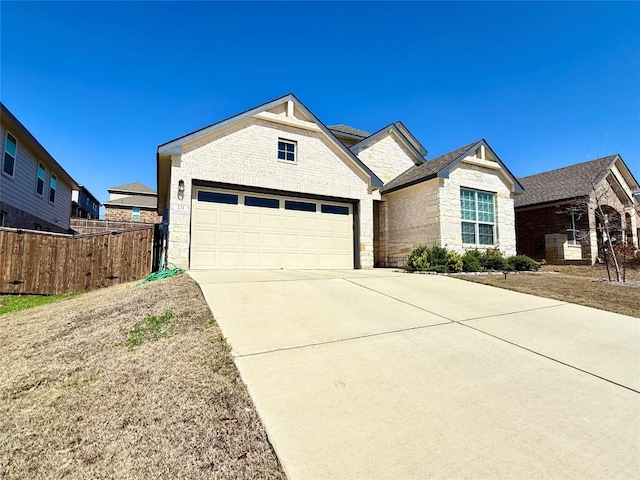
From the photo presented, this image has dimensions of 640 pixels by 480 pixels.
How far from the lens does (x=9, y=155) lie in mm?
11977

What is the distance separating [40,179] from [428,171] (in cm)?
1739

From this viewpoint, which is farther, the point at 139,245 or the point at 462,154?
the point at 462,154

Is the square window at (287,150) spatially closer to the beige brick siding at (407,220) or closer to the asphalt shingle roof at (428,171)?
the asphalt shingle roof at (428,171)

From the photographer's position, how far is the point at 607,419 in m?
2.66

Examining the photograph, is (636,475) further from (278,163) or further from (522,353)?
(278,163)

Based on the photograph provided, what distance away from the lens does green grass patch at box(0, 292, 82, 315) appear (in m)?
7.56

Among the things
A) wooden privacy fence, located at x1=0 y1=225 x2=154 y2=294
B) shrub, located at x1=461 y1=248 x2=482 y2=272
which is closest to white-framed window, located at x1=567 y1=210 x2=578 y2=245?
Result: shrub, located at x1=461 y1=248 x2=482 y2=272

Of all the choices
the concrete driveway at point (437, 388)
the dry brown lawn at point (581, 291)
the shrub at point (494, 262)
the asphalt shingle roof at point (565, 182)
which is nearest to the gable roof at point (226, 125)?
the shrub at point (494, 262)

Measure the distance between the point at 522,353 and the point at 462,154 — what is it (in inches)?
430

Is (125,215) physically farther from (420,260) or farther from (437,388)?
(437,388)

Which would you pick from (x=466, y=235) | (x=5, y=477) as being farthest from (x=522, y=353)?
(x=466, y=235)

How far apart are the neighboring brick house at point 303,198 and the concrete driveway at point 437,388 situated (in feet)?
16.6

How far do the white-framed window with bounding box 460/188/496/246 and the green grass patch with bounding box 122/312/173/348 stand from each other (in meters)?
11.7

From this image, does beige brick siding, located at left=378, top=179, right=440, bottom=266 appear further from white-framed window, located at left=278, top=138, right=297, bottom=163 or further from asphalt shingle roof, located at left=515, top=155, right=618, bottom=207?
asphalt shingle roof, located at left=515, top=155, right=618, bottom=207
